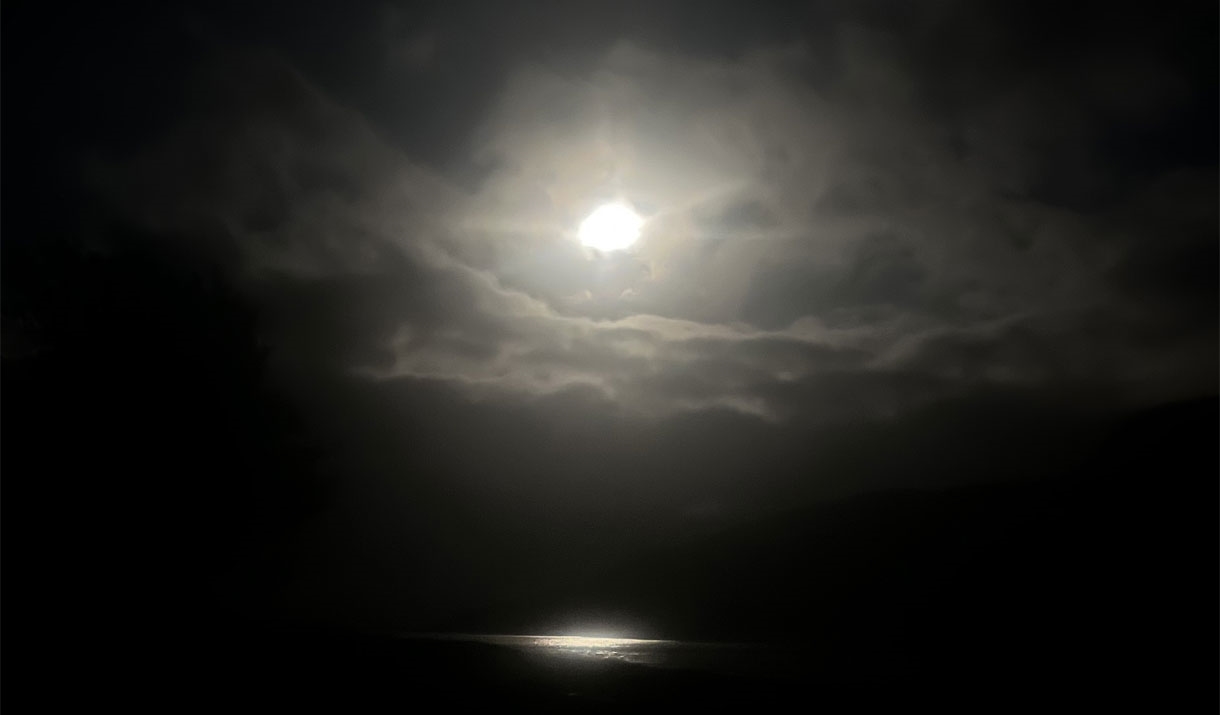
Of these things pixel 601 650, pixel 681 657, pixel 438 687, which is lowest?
pixel 601 650

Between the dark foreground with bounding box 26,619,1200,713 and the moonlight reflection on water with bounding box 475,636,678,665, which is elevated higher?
the dark foreground with bounding box 26,619,1200,713

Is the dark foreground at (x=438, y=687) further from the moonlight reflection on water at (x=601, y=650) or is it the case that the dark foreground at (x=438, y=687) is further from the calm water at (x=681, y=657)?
the moonlight reflection on water at (x=601, y=650)

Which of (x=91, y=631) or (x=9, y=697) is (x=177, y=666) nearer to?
(x=9, y=697)

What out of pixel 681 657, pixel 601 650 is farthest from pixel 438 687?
pixel 601 650

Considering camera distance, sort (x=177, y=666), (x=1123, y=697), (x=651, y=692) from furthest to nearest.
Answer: (x=1123, y=697)
(x=651, y=692)
(x=177, y=666)

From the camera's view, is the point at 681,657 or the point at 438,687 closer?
the point at 438,687

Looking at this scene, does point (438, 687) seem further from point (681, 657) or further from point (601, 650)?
point (601, 650)

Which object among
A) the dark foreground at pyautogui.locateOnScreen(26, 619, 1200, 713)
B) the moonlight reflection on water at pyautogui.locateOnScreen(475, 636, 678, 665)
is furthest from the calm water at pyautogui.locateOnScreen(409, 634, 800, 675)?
the dark foreground at pyautogui.locateOnScreen(26, 619, 1200, 713)

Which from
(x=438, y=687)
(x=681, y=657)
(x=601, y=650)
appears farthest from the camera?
(x=601, y=650)

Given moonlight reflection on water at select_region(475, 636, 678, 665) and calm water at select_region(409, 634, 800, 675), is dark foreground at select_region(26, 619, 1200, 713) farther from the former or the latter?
moonlight reflection on water at select_region(475, 636, 678, 665)

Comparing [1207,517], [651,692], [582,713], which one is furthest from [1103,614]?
[582,713]

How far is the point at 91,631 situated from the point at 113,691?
24138 millimetres

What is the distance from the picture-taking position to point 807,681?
194ft

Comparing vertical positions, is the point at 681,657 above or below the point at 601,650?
above
